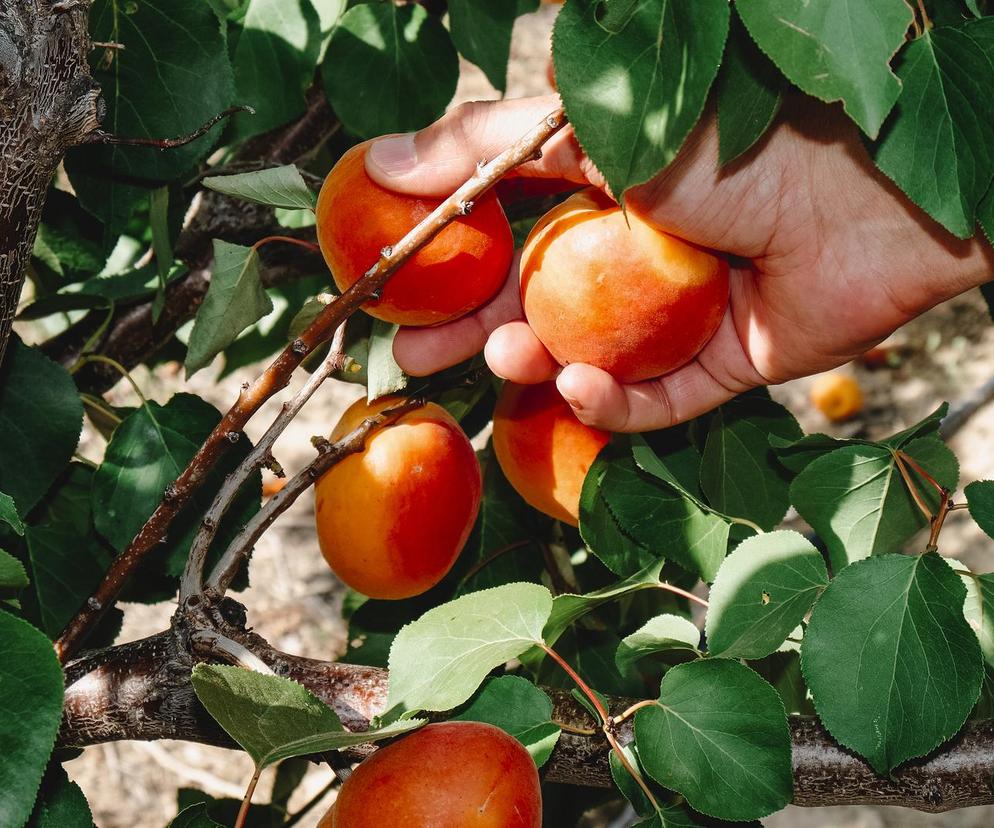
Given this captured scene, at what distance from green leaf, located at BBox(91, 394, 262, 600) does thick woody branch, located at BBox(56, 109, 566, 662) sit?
0.36ft

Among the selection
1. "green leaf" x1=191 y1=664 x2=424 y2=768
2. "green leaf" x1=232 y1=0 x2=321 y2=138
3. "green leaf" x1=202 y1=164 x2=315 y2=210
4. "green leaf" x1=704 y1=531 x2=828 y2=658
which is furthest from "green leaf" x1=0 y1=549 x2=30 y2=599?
"green leaf" x1=232 y1=0 x2=321 y2=138

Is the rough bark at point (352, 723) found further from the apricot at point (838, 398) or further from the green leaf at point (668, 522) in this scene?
the apricot at point (838, 398)

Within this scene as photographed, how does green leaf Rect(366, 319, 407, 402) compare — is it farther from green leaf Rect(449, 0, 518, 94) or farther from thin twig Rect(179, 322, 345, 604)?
green leaf Rect(449, 0, 518, 94)

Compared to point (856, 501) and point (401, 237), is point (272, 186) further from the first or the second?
point (856, 501)

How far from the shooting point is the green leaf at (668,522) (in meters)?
0.85

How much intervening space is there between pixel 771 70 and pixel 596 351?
0.24 meters

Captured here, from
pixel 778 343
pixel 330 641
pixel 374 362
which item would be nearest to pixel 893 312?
pixel 778 343

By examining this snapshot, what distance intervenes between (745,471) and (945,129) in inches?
15.7

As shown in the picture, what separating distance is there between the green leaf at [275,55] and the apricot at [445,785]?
2.21 feet

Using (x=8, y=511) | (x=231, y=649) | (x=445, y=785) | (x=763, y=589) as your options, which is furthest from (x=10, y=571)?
(x=763, y=589)

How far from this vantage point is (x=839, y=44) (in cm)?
56

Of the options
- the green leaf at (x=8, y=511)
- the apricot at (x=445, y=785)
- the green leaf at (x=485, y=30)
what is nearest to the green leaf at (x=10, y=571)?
the green leaf at (x=8, y=511)

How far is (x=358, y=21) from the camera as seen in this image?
1.08m

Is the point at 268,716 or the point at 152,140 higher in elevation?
the point at 152,140
